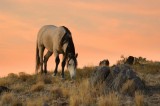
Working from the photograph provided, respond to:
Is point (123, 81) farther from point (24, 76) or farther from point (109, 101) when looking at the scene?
point (24, 76)

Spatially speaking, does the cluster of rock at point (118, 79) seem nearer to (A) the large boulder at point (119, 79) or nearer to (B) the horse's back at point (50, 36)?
(A) the large boulder at point (119, 79)

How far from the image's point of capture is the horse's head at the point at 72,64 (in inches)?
960

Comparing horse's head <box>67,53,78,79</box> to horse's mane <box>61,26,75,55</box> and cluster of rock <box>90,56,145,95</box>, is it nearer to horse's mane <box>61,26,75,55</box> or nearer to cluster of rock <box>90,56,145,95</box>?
horse's mane <box>61,26,75,55</box>

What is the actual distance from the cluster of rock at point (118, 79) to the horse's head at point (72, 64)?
13.7ft

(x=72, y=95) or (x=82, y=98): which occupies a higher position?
(x=72, y=95)

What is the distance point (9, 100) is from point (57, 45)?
25.9ft

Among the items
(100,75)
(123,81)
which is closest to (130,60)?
(100,75)

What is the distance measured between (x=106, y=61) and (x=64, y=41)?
234 inches

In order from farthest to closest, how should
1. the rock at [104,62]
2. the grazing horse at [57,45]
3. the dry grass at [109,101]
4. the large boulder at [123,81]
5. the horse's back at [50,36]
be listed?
1. the rock at [104,62]
2. the horse's back at [50,36]
3. the grazing horse at [57,45]
4. the large boulder at [123,81]
5. the dry grass at [109,101]

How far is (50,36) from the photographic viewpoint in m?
27.7

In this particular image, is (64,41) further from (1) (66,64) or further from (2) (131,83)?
(2) (131,83)

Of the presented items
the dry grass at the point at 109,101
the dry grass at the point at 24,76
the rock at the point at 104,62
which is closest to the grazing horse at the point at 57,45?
the dry grass at the point at 24,76

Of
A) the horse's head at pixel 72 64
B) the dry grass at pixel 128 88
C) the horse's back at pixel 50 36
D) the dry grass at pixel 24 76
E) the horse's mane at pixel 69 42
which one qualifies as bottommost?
the dry grass at pixel 128 88

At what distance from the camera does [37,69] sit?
30.4m
